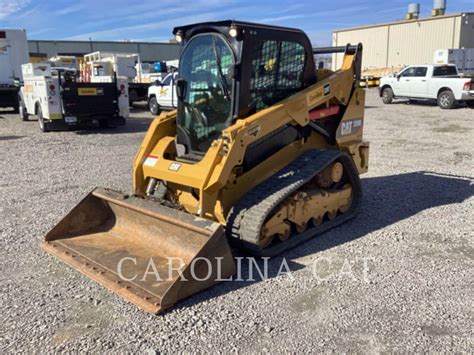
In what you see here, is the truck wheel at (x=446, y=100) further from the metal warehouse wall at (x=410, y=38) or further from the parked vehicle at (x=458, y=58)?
the metal warehouse wall at (x=410, y=38)

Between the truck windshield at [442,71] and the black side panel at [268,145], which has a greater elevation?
the truck windshield at [442,71]

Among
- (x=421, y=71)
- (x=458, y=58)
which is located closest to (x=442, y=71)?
(x=421, y=71)

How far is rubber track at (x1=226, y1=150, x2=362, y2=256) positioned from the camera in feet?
14.6

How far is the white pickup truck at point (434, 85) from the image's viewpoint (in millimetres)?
18219

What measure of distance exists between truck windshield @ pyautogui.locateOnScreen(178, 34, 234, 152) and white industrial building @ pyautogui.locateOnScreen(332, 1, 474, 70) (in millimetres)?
33063

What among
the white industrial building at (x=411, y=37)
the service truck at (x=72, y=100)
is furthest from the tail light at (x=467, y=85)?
the white industrial building at (x=411, y=37)

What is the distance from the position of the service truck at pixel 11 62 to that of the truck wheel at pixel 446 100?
17158mm

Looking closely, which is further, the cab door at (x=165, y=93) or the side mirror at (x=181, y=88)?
the cab door at (x=165, y=93)

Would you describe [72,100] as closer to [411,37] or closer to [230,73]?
[230,73]

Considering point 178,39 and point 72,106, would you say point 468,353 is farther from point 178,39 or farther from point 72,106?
point 72,106

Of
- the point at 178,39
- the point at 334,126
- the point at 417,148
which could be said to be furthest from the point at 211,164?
the point at 417,148

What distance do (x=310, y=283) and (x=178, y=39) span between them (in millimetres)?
3191

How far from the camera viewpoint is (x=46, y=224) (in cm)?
584

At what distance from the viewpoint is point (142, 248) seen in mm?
4680
